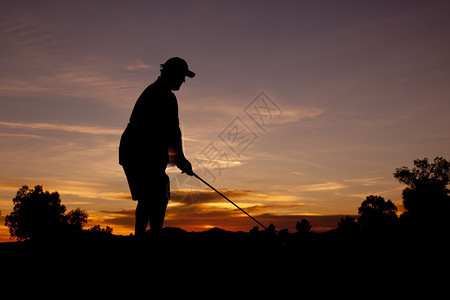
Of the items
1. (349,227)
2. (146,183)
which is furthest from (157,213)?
(349,227)

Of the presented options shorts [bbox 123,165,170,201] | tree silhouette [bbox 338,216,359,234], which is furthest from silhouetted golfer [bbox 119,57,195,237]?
tree silhouette [bbox 338,216,359,234]

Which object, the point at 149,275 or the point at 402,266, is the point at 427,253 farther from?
the point at 149,275

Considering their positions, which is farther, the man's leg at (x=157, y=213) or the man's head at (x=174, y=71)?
the man's head at (x=174, y=71)

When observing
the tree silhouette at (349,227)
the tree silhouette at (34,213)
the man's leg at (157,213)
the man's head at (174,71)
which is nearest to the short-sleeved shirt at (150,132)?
the man's head at (174,71)

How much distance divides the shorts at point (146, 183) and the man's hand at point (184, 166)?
0.43 meters

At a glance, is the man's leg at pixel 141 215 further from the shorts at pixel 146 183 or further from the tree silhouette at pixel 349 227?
the tree silhouette at pixel 349 227

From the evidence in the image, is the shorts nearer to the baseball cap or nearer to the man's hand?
the man's hand

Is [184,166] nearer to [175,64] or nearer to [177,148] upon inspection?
[177,148]

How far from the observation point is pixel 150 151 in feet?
17.8

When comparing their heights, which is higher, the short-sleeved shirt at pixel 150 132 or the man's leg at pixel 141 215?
the short-sleeved shirt at pixel 150 132

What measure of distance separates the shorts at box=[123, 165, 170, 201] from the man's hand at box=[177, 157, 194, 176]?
431 millimetres

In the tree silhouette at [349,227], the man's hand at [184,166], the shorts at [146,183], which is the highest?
the man's hand at [184,166]

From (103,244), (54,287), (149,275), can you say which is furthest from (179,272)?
(103,244)

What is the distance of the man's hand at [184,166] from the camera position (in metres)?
5.83
